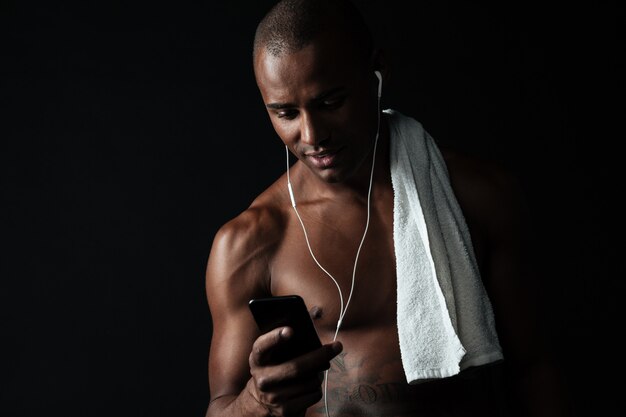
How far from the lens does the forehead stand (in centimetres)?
139

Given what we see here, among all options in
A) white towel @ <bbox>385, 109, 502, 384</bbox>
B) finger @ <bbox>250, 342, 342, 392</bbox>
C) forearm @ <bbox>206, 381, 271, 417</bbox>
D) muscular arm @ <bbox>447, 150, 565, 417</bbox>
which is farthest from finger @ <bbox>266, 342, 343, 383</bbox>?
muscular arm @ <bbox>447, 150, 565, 417</bbox>

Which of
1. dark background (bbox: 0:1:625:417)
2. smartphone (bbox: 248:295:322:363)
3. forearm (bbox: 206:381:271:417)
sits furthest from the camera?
dark background (bbox: 0:1:625:417)

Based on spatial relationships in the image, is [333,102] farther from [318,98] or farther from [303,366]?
[303,366]

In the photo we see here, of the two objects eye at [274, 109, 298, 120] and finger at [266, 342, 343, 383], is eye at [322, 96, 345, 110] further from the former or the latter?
finger at [266, 342, 343, 383]

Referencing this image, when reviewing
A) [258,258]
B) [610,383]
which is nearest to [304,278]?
[258,258]

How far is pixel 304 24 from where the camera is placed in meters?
1.43

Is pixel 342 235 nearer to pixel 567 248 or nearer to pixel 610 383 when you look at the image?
pixel 567 248

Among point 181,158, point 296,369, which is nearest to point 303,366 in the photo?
point 296,369

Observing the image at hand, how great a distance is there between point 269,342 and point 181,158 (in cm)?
98

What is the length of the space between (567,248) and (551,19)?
1.90 ft

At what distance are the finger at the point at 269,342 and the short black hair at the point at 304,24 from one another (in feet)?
1.56

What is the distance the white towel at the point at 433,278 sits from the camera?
1472mm

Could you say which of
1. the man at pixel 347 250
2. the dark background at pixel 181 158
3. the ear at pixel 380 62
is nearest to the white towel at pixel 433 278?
the man at pixel 347 250

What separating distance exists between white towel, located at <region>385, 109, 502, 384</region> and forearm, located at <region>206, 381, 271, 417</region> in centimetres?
28
